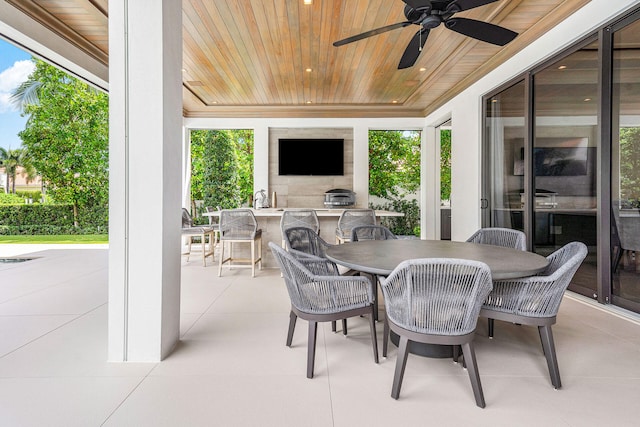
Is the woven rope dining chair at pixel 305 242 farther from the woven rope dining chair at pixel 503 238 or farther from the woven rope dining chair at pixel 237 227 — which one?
the woven rope dining chair at pixel 237 227

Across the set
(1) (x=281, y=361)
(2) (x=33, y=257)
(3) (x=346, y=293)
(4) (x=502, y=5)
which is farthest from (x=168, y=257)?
(2) (x=33, y=257)

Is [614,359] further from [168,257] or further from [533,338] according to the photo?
[168,257]

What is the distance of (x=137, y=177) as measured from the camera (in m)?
1.99

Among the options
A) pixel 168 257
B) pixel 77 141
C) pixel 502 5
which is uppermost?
pixel 502 5

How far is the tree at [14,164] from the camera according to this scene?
10.9 ft

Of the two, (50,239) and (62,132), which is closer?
(62,132)

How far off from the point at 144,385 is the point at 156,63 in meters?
1.87

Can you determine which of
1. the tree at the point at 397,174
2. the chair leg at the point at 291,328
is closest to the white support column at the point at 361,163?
the tree at the point at 397,174

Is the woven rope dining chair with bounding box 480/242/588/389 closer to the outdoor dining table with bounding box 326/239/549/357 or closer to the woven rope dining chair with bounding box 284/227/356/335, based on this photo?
the outdoor dining table with bounding box 326/239/549/357

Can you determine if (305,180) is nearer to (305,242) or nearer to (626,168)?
(305,242)

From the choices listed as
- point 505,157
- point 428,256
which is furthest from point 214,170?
point 428,256

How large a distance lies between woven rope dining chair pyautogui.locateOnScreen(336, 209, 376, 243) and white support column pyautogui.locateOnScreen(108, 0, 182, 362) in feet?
8.48

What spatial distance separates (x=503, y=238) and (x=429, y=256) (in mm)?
1240

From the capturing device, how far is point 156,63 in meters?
1.99
